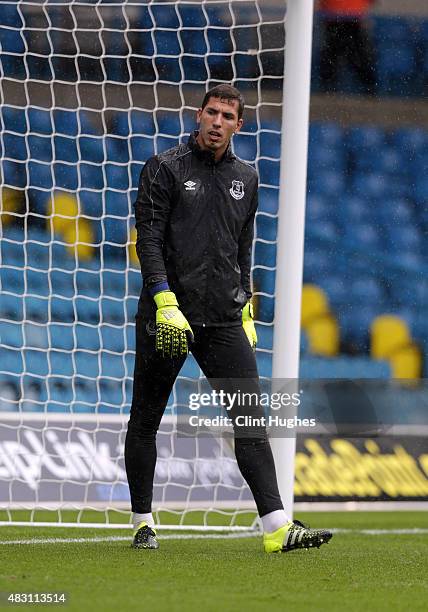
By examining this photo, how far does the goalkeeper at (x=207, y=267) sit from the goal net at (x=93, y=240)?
239cm

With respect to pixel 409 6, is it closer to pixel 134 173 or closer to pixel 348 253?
pixel 348 253

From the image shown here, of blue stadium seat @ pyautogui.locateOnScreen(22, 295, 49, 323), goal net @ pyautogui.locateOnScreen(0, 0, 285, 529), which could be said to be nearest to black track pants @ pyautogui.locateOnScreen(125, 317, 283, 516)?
goal net @ pyautogui.locateOnScreen(0, 0, 285, 529)

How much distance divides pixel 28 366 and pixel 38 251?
3.22 feet

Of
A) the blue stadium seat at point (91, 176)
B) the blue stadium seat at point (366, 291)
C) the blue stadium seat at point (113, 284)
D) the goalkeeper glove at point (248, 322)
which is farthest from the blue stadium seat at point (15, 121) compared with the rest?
the goalkeeper glove at point (248, 322)

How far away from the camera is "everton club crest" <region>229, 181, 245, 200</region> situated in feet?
14.7

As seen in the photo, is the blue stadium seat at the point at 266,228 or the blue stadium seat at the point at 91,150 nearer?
the blue stadium seat at the point at 91,150

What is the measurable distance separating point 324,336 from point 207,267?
733cm

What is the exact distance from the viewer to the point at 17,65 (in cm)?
1013

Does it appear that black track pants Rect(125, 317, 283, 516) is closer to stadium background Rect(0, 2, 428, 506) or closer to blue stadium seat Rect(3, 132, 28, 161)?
stadium background Rect(0, 2, 428, 506)

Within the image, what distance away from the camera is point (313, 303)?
11930mm

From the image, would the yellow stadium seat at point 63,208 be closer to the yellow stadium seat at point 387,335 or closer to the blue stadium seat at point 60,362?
the blue stadium seat at point 60,362

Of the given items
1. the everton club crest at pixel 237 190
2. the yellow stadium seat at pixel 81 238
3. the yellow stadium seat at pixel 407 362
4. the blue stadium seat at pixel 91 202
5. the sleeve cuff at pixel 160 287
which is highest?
the blue stadium seat at pixel 91 202

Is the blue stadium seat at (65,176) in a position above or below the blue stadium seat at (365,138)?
below

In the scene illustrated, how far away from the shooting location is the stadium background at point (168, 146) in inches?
378
